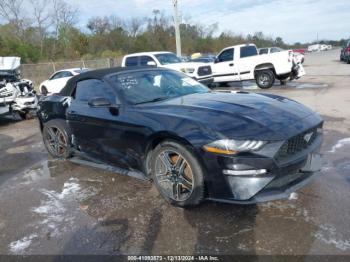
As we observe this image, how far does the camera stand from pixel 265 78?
15398 mm

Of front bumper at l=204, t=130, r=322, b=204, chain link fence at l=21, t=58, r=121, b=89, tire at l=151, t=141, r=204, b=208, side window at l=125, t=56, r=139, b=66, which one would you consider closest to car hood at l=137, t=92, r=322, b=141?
front bumper at l=204, t=130, r=322, b=204

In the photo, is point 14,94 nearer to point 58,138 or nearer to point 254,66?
point 58,138

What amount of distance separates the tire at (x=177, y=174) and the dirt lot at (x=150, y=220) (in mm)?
169

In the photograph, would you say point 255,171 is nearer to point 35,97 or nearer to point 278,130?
point 278,130

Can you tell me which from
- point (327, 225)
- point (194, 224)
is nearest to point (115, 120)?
point (194, 224)

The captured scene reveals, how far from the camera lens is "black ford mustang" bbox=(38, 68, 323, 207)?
3.51 m

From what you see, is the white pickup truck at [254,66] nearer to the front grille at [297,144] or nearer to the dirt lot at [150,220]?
the dirt lot at [150,220]

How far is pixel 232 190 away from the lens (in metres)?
3.55

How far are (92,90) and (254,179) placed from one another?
289 centimetres

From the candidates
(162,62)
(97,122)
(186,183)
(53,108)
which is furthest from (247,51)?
(186,183)

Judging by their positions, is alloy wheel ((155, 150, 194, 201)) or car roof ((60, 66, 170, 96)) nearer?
alloy wheel ((155, 150, 194, 201))

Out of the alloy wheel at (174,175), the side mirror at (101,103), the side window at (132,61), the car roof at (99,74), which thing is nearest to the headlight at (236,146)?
the alloy wheel at (174,175)

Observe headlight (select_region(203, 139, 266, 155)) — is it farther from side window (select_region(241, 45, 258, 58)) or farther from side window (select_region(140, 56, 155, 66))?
side window (select_region(241, 45, 258, 58))

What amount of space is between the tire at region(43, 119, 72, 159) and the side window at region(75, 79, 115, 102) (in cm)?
67
